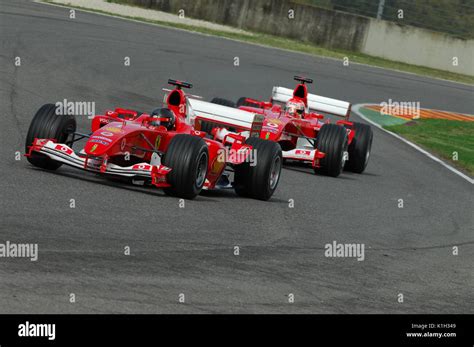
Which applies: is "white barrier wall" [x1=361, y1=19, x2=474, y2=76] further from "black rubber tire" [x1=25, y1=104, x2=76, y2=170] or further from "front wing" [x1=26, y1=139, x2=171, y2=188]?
"front wing" [x1=26, y1=139, x2=171, y2=188]

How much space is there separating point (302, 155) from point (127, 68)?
8.79 meters

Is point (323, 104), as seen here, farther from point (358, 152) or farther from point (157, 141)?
point (157, 141)

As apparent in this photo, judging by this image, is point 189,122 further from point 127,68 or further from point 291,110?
point 127,68

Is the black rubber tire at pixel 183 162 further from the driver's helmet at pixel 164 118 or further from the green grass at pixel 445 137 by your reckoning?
the green grass at pixel 445 137

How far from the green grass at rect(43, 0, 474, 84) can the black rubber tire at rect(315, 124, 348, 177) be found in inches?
737

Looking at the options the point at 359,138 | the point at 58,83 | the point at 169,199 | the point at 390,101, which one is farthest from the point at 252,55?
the point at 169,199

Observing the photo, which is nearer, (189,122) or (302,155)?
(189,122)

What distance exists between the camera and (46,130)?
11.0 m

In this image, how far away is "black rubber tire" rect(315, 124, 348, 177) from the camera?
48.6 ft

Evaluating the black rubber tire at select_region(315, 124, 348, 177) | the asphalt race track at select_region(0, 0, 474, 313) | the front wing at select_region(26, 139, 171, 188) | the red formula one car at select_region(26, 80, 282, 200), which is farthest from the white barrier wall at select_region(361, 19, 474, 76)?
the front wing at select_region(26, 139, 171, 188)

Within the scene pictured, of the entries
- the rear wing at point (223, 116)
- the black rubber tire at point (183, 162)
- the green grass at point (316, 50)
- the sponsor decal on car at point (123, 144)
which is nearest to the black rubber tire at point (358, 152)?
the rear wing at point (223, 116)
